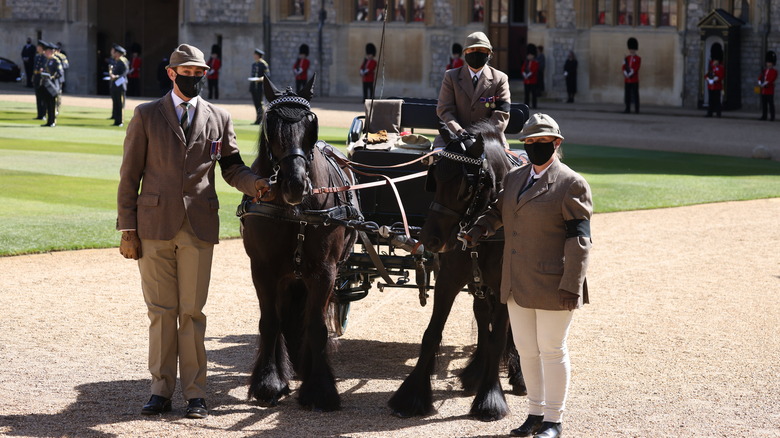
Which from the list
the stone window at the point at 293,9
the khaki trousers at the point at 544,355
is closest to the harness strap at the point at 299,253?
the khaki trousers at the point at 544,355

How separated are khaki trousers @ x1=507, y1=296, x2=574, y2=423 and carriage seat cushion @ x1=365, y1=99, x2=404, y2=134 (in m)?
2.99

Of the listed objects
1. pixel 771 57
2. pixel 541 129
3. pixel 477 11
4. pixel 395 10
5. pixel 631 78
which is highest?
pixel 395 10

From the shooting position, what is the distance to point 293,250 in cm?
612

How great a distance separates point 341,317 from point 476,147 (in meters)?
2.36

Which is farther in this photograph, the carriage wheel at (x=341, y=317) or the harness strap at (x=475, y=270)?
the carriage wheel at (x=341, y=317)

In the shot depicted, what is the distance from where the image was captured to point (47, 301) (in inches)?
343

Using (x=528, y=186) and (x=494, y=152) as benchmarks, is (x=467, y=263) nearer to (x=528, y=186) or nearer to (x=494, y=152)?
(x=494, y=152)

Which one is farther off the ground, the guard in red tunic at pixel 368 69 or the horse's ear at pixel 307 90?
the guard in red tunic at pixel 368 69

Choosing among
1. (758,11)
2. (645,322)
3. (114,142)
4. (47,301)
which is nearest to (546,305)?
(645,322)

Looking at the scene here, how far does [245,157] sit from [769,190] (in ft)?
26.3

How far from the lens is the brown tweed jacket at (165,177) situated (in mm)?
5688

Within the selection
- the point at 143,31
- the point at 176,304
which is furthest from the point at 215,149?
the point at 143,31

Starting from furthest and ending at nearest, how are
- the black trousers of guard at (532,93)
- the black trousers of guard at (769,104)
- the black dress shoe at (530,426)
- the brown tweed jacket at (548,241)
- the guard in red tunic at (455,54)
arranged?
the guard in red tunic at (455,54)
the black trousers of guard at (532,93)
the black trousers of guard at (769,104)
the black dress shoe at (530,426)
the brown tweed jacket at (548,241)

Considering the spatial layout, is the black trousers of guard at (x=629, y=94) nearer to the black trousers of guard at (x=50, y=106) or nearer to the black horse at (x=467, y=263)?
the black trousers of guard at (x=50, y=106)
